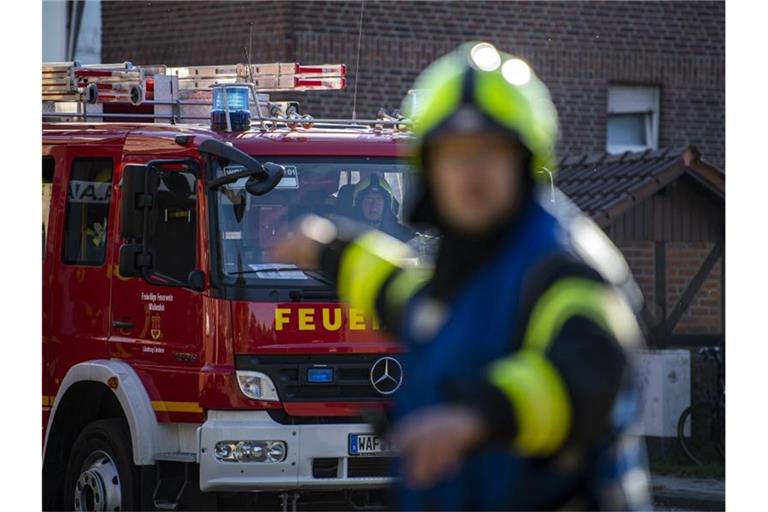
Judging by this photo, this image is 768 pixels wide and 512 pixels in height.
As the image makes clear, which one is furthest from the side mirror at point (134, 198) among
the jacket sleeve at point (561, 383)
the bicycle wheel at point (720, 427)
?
the bicycle wheel at point (720, 427)

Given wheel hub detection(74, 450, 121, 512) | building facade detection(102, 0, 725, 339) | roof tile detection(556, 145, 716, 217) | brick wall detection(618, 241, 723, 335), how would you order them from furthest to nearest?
building facade detection(102, 0, 725, 339) < brick wall detection(618, 241, 723, 335) < roof tile detection(556, 145, 716, 217) < wheel hub detection(74, 450, 121, 512)

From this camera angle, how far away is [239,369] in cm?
909

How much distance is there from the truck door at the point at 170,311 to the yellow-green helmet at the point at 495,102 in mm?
6129

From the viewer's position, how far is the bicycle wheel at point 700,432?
1508 cm

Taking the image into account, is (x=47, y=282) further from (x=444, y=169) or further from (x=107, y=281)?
(x=444, y=169)

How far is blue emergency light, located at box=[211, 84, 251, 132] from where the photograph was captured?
31.9 ft

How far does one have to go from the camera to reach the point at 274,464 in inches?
354

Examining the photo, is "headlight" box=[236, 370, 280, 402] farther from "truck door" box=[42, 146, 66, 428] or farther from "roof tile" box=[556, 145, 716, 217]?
"roof tile" box=[556, 145, 716, 217]

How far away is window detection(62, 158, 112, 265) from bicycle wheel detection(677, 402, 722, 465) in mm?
6885

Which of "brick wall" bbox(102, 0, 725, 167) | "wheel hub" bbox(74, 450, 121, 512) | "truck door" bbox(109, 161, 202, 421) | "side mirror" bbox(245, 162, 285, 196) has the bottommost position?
"wheel hub" bbox(74, 450, 121, 512)

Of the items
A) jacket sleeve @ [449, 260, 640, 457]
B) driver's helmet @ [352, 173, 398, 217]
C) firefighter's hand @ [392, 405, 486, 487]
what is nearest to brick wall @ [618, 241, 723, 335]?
driver's helmet @ [352, 173, 398, 217]

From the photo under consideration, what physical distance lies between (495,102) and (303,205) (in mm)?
6329

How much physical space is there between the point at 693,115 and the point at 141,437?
40.5ft

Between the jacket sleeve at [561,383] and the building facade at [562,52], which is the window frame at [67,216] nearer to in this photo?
the jacket sleeve at [561,383]
